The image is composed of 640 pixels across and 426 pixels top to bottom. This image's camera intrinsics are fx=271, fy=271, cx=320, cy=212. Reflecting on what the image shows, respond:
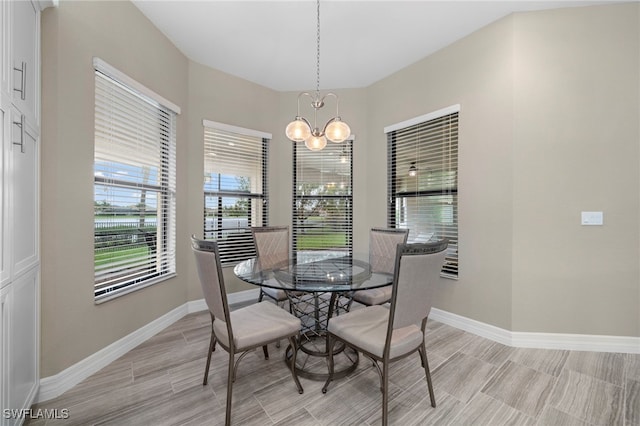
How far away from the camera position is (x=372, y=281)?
1.88 m

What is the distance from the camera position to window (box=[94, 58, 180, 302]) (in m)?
2.15

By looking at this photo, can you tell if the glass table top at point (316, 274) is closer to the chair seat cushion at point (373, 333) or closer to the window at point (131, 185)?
the chair seat cushion at point (373, 333)

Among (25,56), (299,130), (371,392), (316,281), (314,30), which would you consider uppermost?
(314,30)

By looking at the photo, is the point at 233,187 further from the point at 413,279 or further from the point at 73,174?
the point at 413,279

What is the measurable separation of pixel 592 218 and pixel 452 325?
1.58 meters

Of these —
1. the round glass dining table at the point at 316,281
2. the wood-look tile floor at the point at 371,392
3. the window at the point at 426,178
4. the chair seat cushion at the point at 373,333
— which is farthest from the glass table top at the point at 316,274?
the window at the point at 426,178

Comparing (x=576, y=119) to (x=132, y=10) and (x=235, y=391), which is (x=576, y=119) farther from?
(x=132, y=10)

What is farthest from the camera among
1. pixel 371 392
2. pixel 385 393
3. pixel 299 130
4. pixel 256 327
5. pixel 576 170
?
pixel 576 170

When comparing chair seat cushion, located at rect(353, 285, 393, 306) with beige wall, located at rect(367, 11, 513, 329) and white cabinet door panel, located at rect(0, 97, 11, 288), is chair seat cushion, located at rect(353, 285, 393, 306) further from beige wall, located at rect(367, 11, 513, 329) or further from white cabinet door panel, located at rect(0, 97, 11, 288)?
white cabinet door panel, located at rect(0, 97, 11, 288)

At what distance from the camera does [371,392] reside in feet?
6.01

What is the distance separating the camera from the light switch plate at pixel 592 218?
231 cm

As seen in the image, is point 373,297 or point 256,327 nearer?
point 256,327

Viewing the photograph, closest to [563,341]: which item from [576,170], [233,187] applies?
[576,170]

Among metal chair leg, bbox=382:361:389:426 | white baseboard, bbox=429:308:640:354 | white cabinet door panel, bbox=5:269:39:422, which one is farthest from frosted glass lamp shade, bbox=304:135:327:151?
white baseboard, bbox=429:308:640:354
